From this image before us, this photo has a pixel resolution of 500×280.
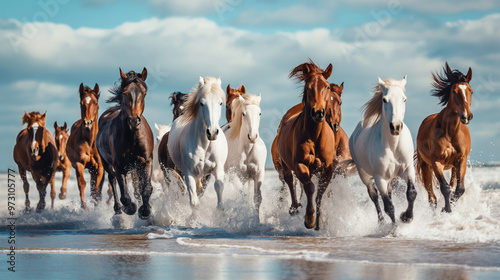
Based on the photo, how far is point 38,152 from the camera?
17172mm

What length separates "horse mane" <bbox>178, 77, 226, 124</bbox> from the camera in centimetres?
1098

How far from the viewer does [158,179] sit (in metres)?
16.2

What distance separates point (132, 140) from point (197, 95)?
1.34 metres

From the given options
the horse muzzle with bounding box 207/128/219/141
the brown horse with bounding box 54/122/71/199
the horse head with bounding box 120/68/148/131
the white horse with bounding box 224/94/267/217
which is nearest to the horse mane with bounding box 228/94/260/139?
the white horse with bounding box 224/94/267/217

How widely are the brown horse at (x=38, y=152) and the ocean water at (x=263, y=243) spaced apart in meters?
2.81

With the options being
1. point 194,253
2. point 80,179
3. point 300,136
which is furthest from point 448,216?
point 80,179

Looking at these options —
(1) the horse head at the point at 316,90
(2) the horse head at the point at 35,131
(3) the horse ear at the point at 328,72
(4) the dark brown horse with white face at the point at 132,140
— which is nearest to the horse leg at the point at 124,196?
(4) the dark brown horse with white face at the point at 132,140

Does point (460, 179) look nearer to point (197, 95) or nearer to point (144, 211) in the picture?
point (197, 95)

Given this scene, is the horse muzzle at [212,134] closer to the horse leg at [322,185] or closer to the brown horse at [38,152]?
the horse leg at [322,185]

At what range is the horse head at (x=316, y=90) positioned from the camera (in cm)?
995

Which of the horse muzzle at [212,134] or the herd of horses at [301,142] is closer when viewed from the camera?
the herd of horses at [301,142]

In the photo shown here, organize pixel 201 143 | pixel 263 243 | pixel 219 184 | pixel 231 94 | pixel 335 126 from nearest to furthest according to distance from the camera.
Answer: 1. pixel 263 243
2. pixel 219 184
3. pixel 201 143
4. pixel 335 126
5. pixel 231 94

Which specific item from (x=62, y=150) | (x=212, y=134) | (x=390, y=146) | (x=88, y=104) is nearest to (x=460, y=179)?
(x=390, y=146)

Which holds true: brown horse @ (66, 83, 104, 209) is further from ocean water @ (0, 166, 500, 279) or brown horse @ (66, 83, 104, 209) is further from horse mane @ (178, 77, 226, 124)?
horse mane @ (178, 77, 226, 124)
